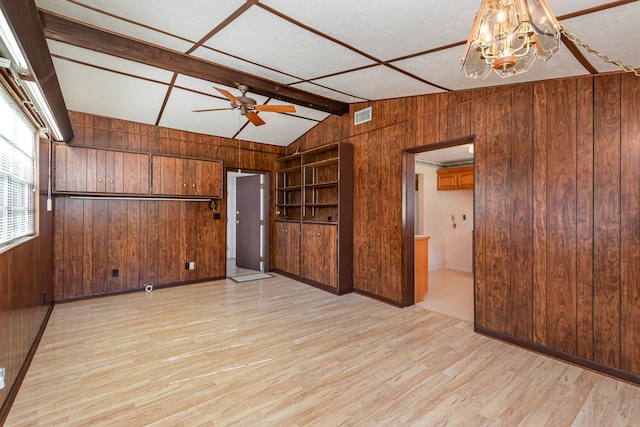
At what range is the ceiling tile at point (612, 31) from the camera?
5.57 feet

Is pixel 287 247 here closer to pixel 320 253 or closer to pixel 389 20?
pixel 320 253

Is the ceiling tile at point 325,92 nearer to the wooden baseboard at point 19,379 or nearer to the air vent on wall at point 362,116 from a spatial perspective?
the air vent on wall at point 362,116

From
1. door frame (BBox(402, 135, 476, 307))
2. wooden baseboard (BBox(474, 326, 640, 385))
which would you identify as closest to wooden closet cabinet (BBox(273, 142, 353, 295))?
door frame (BBox(402, 135, 476, 307))

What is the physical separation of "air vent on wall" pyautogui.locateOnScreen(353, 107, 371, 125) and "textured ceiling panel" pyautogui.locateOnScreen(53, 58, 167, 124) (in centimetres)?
266

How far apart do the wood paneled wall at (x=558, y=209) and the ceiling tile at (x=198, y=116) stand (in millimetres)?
2897

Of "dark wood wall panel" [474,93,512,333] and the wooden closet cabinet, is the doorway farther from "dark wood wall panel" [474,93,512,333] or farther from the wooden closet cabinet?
"dark wood wall panel" [474,93,512,333]

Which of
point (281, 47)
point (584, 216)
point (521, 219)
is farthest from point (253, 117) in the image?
point (584, 216)

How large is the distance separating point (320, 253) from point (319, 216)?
84 cm

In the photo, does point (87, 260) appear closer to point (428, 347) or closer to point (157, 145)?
point (157, 145)

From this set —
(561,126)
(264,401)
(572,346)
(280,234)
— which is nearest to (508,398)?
(572,346)

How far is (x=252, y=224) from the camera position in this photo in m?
6.39

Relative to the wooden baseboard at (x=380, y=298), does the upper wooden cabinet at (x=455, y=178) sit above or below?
above

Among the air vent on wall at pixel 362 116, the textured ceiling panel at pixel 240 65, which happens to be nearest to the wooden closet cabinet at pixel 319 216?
the air vent on wall at pixel 362 116

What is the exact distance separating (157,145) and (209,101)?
1.43 m
